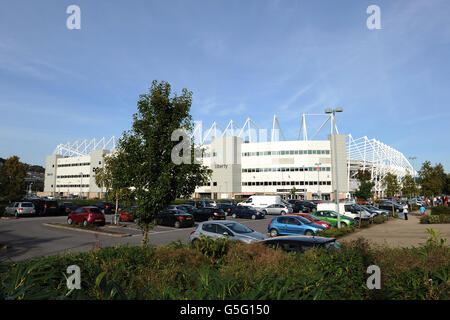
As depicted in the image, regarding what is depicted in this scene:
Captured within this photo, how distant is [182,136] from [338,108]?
47.3 feet

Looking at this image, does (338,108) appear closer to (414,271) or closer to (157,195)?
(157,195)

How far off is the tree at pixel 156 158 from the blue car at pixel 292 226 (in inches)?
333

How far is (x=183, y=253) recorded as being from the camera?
7285 mm

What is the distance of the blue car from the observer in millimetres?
17312

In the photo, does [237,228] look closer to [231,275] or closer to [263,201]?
[231,275]

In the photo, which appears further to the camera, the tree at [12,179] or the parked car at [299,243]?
the tree at [12,179]

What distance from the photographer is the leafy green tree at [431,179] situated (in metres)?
39.6

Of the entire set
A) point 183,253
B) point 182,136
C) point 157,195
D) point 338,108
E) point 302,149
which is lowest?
Answer: point 183,253

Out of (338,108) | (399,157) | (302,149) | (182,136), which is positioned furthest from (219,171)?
(399,157)

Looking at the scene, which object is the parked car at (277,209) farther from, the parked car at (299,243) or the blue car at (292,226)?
the parked car at (299,243)

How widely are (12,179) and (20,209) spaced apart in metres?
5.98

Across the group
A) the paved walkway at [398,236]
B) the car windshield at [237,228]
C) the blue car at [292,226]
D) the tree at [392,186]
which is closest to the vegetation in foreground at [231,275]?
the car windshield at [237,228]
